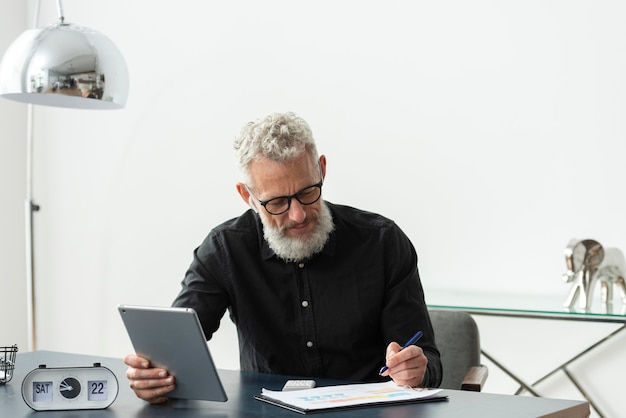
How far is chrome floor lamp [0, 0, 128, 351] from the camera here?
2.70m

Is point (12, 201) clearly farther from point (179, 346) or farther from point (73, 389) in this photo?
point (179, 346)

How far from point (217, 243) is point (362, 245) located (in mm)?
423

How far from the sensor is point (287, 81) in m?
4.15

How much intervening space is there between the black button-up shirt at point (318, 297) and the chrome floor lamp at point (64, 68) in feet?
1.99

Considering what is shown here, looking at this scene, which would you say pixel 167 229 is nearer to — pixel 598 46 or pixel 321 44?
pixel 321 44

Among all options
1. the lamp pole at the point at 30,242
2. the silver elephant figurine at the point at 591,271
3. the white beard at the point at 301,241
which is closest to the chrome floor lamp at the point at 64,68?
the white beard at the point at 301,241

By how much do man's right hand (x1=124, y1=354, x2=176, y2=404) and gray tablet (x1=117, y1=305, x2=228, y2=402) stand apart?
0.7 inches

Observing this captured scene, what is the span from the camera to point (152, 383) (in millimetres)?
2002

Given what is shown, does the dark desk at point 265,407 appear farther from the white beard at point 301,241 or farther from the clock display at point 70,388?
the white beard at point 301,241

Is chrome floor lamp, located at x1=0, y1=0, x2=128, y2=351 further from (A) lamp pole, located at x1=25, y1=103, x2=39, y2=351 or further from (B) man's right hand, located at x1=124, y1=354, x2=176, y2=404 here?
(A) lamp pole, located at x1=25, y1=103, x2=39, y2=351

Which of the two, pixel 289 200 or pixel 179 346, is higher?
pixel 289 200

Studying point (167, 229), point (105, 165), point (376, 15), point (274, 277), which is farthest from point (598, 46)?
point (105, 165)

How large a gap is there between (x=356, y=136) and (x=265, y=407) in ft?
7.13

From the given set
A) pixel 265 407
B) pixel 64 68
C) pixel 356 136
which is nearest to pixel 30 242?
pixel 356 136
